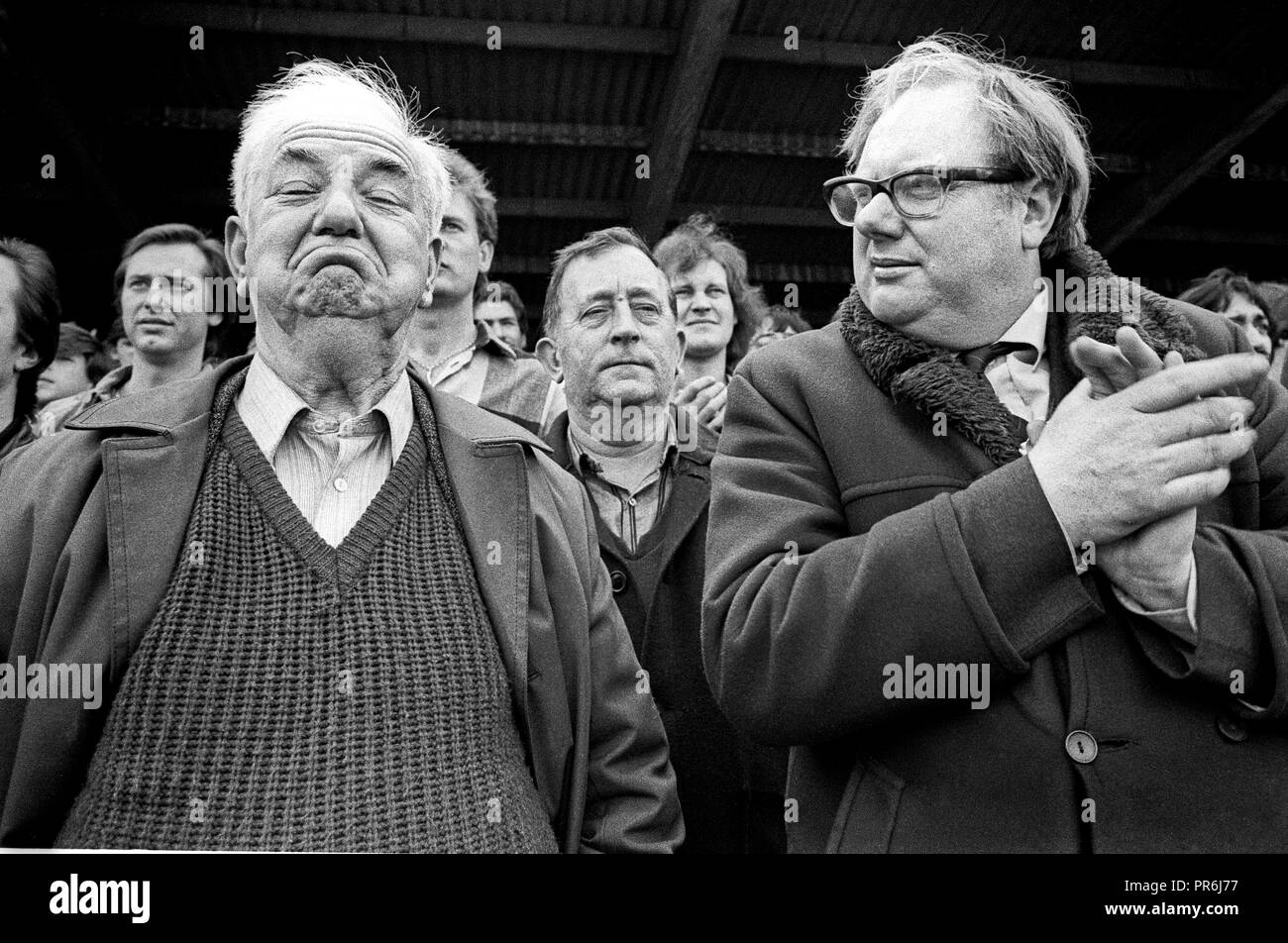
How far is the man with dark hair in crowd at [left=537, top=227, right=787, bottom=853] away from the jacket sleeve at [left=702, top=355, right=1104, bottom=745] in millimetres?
671

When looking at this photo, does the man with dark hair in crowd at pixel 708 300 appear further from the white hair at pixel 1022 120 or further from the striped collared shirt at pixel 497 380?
the white hair at pixel 1022 120

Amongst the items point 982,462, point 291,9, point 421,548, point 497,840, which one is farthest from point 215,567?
point 291,9

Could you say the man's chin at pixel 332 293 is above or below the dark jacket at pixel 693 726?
above

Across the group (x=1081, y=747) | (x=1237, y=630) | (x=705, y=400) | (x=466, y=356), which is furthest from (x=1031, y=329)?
Answer: (x=466, y=356)

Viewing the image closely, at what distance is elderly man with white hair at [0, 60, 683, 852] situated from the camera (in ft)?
4.79

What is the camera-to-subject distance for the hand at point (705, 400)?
8.98ft

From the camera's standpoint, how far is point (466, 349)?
313 centimetres

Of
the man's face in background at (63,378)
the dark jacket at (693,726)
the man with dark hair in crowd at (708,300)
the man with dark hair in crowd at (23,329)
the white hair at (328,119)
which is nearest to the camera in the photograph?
the white hair at (328,119)

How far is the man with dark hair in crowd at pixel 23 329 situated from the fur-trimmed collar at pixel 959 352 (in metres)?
Result: 2.06

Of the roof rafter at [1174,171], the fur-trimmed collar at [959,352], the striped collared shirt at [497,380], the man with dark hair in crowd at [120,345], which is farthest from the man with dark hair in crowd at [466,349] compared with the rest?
the roof rafter at [1174,171]

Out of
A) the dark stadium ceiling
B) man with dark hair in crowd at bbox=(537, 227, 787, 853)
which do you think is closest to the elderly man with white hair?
man with dark hair in crowd at bbox=(537, 227, 787, 853)

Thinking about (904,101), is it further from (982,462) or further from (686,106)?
(686,106)

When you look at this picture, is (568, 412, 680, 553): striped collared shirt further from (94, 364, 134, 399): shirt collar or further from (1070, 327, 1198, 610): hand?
(94, 364, 134, 399): shirt collar

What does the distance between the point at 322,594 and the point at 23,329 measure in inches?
68.6
